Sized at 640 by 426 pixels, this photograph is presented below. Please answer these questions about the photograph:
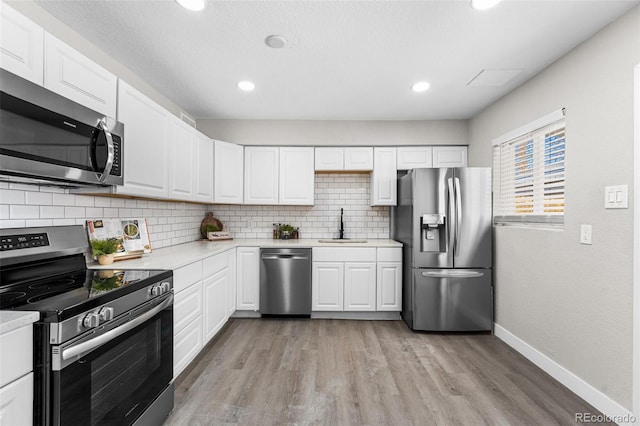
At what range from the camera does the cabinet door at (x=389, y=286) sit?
3.74 meters

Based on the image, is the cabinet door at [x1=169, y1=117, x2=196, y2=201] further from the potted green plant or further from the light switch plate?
the light switch plate

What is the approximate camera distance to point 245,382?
2.36m

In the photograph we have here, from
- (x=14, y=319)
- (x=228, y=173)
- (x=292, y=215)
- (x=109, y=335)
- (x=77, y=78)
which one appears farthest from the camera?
(x=292, y=215)

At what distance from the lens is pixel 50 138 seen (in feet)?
4.87

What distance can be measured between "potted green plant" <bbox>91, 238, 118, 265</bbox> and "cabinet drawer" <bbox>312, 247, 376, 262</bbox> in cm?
209

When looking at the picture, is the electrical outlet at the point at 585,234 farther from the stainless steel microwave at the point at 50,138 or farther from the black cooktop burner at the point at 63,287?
the stainless steel microwave at the point at 50,138

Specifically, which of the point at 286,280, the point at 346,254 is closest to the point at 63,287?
the point at 286,280

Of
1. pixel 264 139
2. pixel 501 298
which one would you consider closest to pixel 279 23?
pixel 264 139

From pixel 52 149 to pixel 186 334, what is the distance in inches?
58.4

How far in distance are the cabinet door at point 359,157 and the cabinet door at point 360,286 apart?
4.07 ft

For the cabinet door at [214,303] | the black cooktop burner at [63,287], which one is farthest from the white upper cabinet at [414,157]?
the black cooktop burner at [63,287]

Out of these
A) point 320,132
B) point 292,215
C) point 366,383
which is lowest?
point 366,383

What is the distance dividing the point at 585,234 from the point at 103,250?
10.5 ft

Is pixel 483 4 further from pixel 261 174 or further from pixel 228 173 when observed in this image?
pixel 228 173
